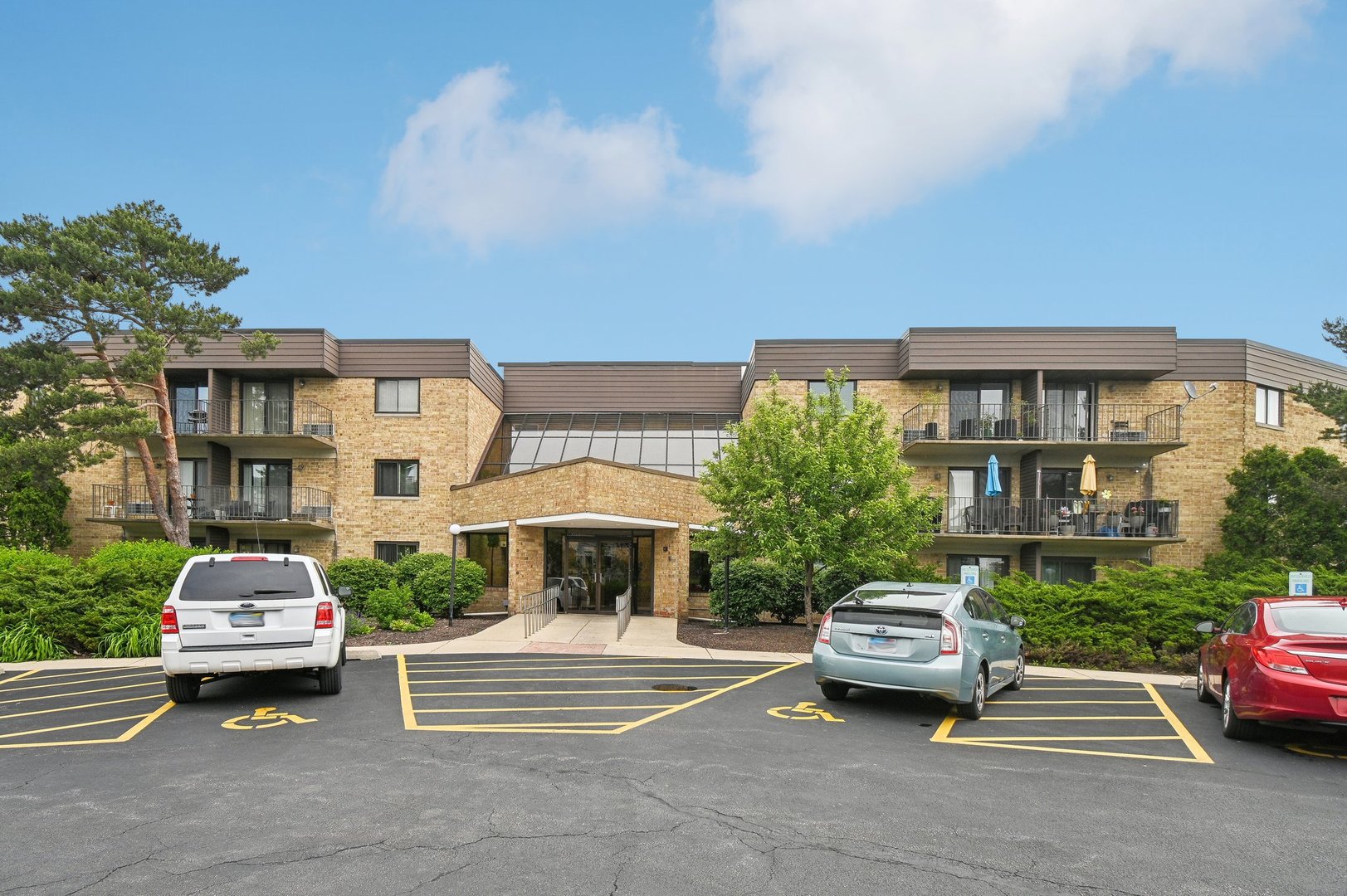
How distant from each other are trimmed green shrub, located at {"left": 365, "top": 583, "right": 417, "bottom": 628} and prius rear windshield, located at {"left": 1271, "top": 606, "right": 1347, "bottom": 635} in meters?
16.0

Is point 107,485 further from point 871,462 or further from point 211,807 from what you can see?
point 211,807

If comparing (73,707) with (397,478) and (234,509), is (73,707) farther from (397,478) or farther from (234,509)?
(234,509)

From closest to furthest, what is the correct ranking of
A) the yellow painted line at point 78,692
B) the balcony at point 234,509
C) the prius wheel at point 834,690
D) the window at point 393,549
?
the prius wheel at point 834,690, the yellow painted line at point 78,692, the balcony at point 234,509, the window at point 393,549

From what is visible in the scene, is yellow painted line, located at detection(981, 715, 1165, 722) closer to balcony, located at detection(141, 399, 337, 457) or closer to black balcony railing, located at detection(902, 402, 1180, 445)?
black balcony railing, located at detection(902, 402, 1180, 445)

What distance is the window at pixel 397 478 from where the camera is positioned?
2684 cm

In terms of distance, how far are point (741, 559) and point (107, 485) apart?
20.2 metres

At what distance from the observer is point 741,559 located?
62.6ft

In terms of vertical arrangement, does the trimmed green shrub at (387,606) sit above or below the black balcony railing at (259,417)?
below

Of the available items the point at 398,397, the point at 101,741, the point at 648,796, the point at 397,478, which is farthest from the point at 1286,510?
the point at 101,741

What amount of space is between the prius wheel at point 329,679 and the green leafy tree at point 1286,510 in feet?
69.5

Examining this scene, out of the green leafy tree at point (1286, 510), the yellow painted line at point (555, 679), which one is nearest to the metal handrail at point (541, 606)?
the yellow painted line at point (555, 679)

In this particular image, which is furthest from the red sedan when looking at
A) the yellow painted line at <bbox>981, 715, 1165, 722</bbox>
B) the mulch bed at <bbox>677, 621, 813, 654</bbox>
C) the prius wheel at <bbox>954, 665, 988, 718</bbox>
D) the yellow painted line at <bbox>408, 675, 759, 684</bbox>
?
the mulch bed at <bbox>677, 621, 813, 654</bbox>

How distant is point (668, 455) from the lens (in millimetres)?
28250

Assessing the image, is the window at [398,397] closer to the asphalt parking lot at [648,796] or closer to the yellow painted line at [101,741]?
the asphalt parking lot at [648,796]
